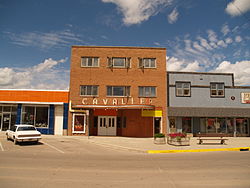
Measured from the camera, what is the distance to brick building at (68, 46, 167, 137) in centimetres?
2481

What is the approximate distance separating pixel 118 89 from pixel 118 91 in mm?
235

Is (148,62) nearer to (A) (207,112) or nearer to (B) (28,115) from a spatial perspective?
(A) (207,112)

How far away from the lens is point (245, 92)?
85.8ft

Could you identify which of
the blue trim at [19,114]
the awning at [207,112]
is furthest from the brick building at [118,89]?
the blue trim at [19,114]

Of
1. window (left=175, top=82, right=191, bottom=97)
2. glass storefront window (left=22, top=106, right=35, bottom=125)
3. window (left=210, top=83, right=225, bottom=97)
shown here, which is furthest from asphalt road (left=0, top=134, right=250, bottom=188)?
window (left=210, top=83, right=225, bottom=97)

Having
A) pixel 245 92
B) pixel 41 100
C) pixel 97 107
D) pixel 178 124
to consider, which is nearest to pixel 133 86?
pixel 97 107

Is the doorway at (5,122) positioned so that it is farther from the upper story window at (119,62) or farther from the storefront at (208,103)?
the storefront at (208,103)

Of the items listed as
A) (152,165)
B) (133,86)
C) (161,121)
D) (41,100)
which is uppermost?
(133,86)

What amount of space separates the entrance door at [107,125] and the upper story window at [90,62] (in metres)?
6.32

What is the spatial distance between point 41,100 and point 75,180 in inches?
741

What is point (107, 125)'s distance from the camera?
25328mm

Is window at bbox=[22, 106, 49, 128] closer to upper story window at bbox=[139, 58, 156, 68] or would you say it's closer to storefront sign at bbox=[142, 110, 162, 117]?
storefront sign at bbox=[142, 110, 162, 117]

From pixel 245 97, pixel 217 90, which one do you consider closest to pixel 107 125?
pixel 217 90

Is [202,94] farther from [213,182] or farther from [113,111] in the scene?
[213,182]
